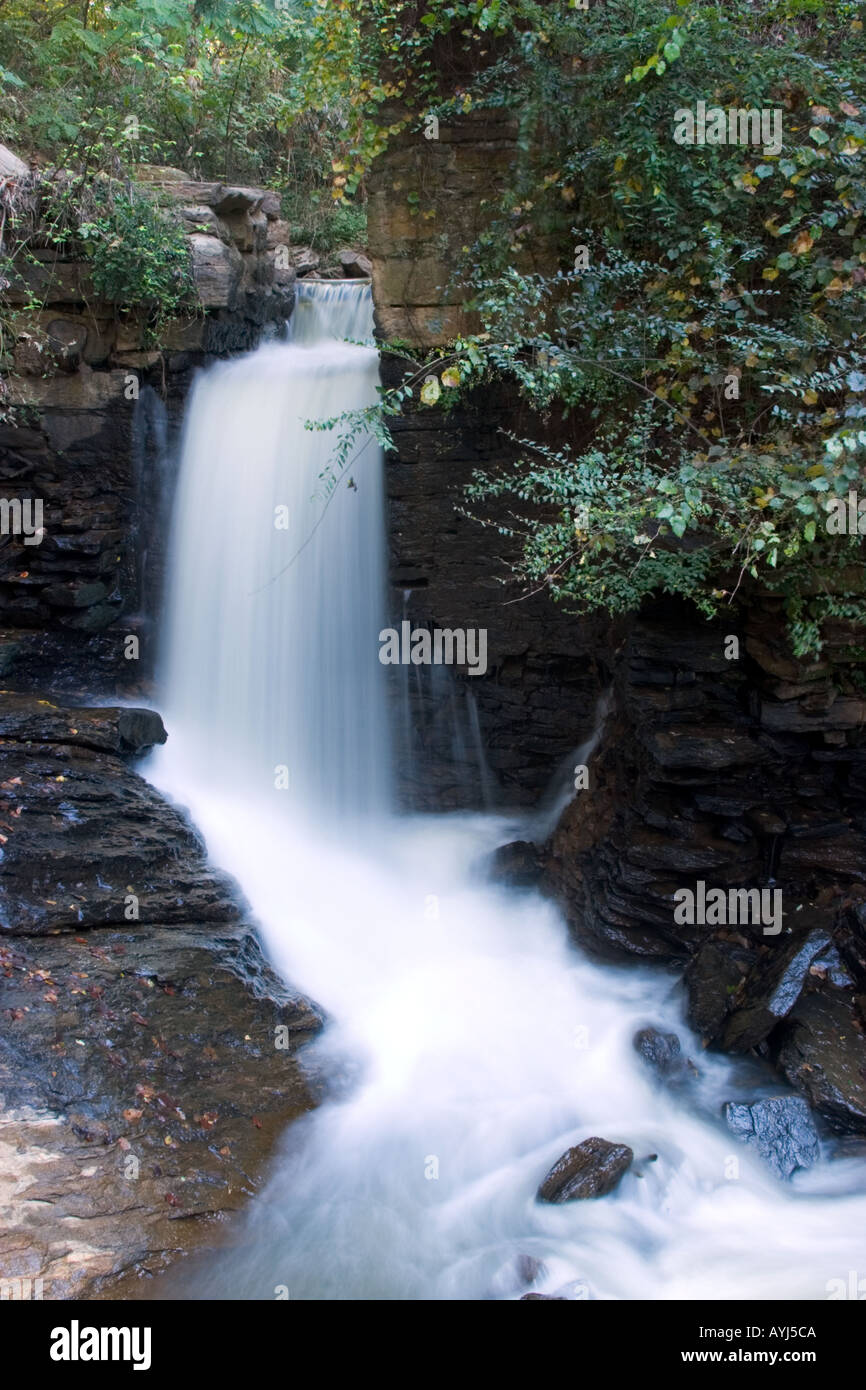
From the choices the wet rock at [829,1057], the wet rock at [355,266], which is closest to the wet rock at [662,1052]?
the wet rock at [829,1057]

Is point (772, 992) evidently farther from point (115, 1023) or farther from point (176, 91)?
point (176, 91)

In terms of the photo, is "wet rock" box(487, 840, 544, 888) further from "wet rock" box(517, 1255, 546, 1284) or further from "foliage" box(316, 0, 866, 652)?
"wet rock" box(517, 1255, 546, 1284)

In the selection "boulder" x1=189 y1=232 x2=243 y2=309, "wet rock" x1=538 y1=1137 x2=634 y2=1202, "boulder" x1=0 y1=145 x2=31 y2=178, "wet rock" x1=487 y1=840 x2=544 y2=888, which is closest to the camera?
"wet rock" x1=538 y1=1137 x2=634 y2=1202

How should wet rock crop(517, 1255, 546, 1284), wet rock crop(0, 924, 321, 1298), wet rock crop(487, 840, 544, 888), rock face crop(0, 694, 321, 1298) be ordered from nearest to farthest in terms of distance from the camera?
1. wet rock crop(0, 924, 321, 1298)
2. rock face crop(0, 694, 321, 1298)
3. wet rock crop(517, 1255, 546, 1284)
4. wet rock crop(487, 840, 544, 888)

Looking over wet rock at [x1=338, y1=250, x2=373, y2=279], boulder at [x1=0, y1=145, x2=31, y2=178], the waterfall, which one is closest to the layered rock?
the waterfall

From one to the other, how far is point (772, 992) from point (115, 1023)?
3.82 m

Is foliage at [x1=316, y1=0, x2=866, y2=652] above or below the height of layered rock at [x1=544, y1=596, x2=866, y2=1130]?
above

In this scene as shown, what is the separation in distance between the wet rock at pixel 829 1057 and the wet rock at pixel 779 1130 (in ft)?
0.39

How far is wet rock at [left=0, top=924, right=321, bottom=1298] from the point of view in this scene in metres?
4.05

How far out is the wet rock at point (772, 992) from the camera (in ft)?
18.4

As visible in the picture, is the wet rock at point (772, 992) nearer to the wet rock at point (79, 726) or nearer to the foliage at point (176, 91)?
the wet rock at point (79, 726)

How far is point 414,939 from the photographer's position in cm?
705

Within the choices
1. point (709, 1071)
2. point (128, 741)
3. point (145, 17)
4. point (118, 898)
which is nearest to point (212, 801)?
point (128, 741)

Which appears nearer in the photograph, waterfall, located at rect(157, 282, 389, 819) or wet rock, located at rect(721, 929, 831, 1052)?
wet rock, located at rect(721, 929, 831, 1052)
